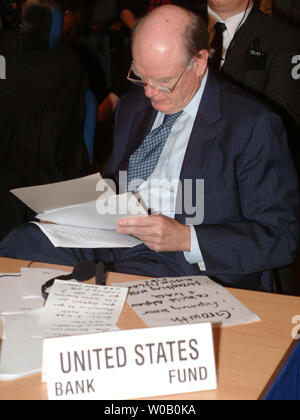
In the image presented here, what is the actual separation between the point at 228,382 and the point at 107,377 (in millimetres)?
224

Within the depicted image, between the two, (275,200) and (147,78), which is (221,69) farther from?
(275,200)

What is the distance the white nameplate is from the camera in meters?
0.97

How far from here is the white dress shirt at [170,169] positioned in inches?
70.0

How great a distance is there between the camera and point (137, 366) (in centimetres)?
98

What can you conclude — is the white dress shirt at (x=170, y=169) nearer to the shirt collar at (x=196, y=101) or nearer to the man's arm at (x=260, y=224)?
the shirt collar at (x=196, y=101)

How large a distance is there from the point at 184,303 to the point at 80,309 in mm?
231

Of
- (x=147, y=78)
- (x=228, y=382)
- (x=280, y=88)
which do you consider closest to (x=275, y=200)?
(x=147, y=78)

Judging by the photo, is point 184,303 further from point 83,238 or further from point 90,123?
point 90,123

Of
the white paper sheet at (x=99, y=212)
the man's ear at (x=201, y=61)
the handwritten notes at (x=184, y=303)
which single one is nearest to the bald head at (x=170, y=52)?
the man's ear at (x=201, y=61)

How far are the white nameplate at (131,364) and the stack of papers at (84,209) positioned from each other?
53 centimetres

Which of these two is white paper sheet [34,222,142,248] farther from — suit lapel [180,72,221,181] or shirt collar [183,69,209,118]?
shirt collar [183,69,209,118]

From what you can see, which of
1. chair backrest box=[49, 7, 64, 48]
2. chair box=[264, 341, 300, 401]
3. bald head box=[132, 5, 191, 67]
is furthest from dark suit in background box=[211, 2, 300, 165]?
chair box=[264, 341, 300, 401]

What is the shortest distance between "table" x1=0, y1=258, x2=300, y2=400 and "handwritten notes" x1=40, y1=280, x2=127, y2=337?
0.11ft

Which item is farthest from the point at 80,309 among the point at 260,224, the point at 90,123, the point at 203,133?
the point at 90,123
